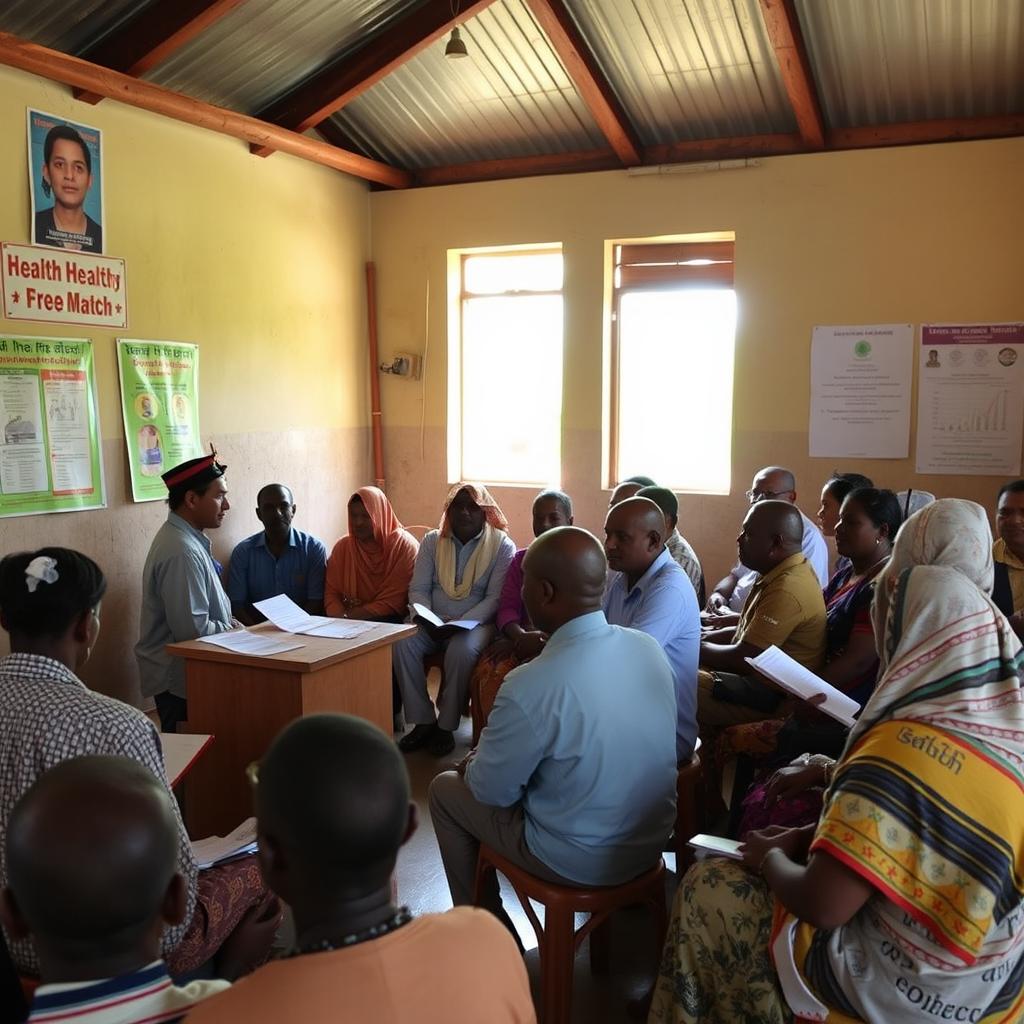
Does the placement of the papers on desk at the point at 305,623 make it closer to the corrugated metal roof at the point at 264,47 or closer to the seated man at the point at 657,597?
the seated man at the point at 657,597

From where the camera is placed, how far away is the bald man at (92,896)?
113 cm

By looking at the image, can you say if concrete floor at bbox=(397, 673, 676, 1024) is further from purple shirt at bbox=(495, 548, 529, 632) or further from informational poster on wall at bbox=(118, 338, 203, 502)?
informational poster on wall at bbox=(118, 338, 203, 502)

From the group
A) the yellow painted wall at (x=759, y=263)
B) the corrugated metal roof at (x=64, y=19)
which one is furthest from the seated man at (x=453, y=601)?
the corrugated metal roof at (x=64, y=19)

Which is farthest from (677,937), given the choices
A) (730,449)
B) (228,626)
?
(730,449)

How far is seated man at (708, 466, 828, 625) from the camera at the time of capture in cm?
454

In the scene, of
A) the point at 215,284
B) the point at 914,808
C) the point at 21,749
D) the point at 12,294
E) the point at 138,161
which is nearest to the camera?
the point at 914,808

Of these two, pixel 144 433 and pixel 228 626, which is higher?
pixel 144 433

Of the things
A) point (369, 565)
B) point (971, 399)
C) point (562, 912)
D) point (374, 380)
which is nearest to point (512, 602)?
point (369, 565)

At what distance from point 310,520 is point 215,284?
1642 mm

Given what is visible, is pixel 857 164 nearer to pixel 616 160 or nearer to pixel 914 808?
pixel 616 160

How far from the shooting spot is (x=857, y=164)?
18.3 ft

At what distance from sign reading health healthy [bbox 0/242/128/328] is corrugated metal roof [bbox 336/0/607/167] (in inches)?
85.8

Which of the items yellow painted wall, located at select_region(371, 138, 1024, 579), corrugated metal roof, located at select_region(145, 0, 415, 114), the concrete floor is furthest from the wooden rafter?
the concrete floor

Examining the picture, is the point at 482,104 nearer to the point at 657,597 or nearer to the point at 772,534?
the point at 772,534
